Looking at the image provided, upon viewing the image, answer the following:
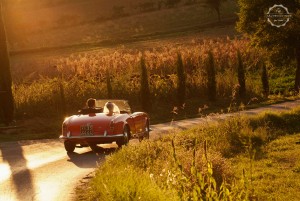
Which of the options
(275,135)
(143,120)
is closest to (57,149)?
(143,120)

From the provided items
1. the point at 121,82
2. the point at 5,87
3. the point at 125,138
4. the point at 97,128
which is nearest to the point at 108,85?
the point at 121,82

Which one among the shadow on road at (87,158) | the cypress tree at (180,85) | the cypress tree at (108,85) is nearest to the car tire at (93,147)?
the shadow on road at (87,158)

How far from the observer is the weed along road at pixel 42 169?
11.7m

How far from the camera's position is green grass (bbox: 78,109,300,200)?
822 centimetres

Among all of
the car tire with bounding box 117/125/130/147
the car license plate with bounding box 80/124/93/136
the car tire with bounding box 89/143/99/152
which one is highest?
the car license plate with bounding box 80/124/93/136

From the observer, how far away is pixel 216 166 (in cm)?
1215

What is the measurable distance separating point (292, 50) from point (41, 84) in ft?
46.5

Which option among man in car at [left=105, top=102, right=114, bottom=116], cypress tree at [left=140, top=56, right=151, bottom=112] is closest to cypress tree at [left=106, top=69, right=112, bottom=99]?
cypress tree at [left=140, top=56, right=151, bottom=112]

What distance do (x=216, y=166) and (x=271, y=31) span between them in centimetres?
2182

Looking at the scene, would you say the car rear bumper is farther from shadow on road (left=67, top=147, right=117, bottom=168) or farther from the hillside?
the hillside

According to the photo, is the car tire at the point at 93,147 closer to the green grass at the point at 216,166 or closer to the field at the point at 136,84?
the green grass at the point at 216,166

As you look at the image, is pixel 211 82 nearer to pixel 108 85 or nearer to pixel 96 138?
pixel 108 85

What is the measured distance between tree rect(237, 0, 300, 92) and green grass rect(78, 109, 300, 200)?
12.3 meters

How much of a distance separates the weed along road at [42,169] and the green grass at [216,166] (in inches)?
32.5
